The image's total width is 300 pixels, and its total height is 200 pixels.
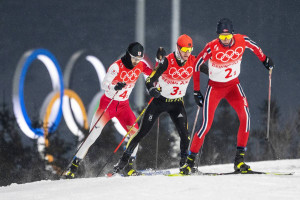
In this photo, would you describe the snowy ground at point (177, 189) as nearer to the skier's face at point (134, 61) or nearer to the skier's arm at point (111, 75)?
the skier's arm at point (111, 75)

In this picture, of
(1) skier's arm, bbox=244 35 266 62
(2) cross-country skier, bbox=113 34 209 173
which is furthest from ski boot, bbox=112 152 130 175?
(1) skier's arm, bbox=244 35 266 62

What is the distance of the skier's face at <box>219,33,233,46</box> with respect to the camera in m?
6.48

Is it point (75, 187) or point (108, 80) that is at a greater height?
point (108, 80)

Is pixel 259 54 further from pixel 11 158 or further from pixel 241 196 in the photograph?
pixel 11 158

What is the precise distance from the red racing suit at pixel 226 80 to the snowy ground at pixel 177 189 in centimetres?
97

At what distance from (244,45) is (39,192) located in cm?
338

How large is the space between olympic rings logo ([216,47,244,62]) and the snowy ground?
1.65 m

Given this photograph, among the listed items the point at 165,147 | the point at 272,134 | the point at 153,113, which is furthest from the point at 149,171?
the point at 165,147

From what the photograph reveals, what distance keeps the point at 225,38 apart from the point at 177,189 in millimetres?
2376

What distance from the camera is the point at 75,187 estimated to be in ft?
19.3

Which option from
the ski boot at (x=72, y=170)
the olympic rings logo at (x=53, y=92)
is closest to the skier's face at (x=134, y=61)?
the ski boot at (x=72, y=170)

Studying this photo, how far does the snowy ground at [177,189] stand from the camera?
478cm

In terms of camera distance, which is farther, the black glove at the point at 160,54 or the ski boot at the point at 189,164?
the black glove at the point at 160,54

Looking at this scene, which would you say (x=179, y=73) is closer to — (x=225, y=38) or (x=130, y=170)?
(x=225, y=38)
